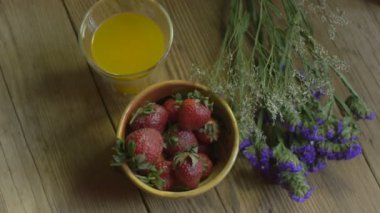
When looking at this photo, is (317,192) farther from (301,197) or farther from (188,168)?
(188,168)

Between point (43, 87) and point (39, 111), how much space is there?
5 centimetres

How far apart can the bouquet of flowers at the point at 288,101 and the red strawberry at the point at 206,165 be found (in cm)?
7

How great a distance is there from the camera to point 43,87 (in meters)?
0.99

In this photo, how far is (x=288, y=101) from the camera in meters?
0.88

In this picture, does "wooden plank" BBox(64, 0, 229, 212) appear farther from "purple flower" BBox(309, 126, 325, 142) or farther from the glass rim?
"purple flower" BBox(309, 126, 325, 142)

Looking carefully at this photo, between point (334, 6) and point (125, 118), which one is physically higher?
point (334, 6)

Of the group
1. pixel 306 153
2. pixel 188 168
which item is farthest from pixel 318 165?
pixel 188 168

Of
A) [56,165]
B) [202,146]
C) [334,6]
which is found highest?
[334,6]

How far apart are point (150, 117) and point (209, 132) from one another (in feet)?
0.36

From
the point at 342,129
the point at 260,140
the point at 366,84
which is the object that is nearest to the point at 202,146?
the point at 260,140

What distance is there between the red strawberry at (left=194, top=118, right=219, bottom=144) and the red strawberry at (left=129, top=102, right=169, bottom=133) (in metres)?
0.06

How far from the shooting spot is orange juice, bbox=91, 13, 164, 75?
946mm

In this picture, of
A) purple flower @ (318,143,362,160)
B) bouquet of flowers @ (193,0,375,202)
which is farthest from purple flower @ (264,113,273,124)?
purple flower @ (318,143,362,160)

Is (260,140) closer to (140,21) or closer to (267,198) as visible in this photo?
(267,198)
